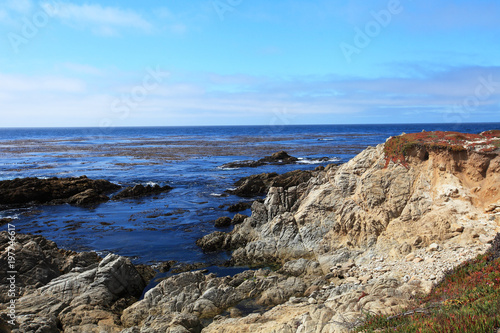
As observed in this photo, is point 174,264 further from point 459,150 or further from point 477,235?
point 459,150

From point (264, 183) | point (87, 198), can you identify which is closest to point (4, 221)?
point (87, 198)

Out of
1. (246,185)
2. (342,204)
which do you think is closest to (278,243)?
(342,204)

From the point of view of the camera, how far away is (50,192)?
36000 mm

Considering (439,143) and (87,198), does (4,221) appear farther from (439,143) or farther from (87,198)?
(439,143)

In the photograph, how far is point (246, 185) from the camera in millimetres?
37094

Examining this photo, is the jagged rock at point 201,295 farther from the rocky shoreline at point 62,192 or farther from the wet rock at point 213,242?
the rocky shoreline at point 62,192

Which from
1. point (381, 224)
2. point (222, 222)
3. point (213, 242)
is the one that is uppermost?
point (381, 224)

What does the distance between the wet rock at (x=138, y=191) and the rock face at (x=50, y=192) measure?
1663 mm

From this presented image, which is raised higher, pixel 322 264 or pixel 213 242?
pixel 322 264

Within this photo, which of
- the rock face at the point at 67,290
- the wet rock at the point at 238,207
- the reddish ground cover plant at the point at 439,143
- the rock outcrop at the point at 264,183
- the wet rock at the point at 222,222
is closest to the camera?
the rock face at the point at 67,290

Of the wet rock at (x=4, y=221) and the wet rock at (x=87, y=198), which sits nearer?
the wet rock at (x=4, y=221)

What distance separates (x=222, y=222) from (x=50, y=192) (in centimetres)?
2118

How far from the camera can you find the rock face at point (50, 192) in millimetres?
34500

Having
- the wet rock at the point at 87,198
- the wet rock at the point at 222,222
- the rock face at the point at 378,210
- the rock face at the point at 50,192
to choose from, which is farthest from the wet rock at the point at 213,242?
the rock face at the point at 50,192
